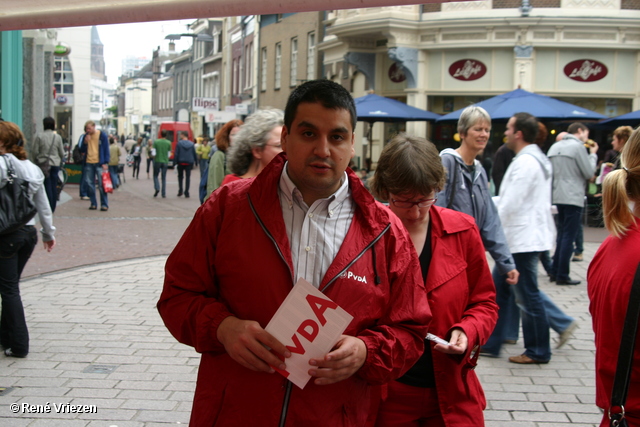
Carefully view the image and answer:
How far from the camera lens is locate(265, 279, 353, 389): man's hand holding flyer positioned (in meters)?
2.01

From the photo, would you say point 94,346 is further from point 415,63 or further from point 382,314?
point 415,63

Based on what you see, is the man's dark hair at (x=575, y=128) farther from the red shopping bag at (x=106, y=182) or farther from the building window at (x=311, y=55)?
the building window at (x=311, y=55)

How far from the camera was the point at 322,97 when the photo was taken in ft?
7.15

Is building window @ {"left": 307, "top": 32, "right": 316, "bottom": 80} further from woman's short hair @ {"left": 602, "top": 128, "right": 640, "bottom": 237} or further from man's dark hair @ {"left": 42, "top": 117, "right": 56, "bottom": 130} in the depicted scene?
woman's short hair @ {"left": 602, "top": 128, "right": 640, "bottom": 237}

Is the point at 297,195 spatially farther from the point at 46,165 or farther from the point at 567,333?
the point at 46,165

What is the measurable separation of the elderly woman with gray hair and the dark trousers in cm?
185

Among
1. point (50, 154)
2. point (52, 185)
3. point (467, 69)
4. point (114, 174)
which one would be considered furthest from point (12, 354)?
point (114, 174)

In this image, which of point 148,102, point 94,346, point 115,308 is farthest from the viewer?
point 148,102

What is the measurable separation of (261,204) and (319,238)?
0.69 feet

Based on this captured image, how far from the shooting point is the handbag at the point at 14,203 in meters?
5.21

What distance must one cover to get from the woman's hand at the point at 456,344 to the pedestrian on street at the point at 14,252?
12.7 ft

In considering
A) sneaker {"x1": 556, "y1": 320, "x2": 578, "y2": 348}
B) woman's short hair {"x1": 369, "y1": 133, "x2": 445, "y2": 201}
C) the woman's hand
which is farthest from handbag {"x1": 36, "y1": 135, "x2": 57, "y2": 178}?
the woman's hand

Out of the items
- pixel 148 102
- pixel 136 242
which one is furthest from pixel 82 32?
pixel 148 102

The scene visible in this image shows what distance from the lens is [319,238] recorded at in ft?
7.24
